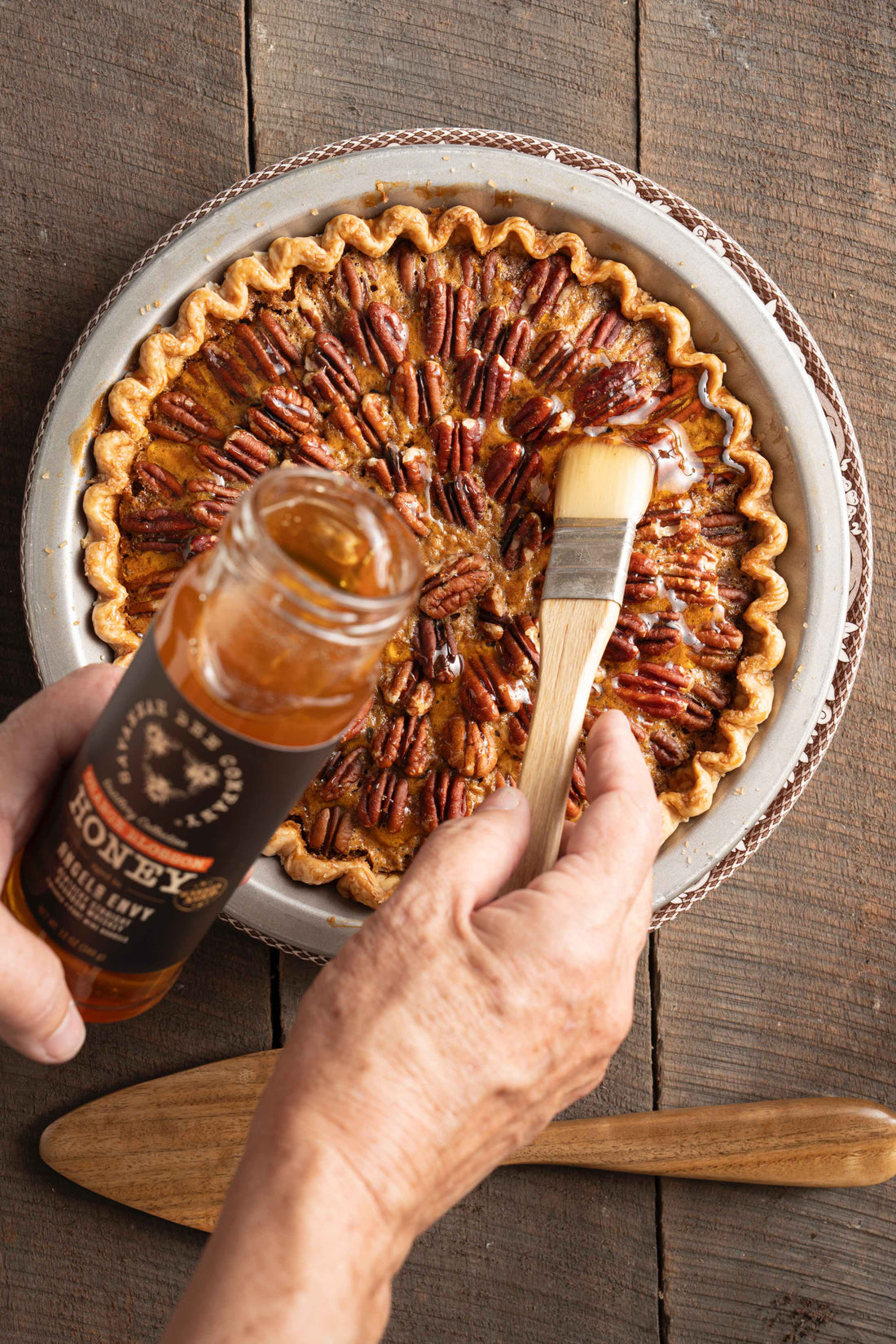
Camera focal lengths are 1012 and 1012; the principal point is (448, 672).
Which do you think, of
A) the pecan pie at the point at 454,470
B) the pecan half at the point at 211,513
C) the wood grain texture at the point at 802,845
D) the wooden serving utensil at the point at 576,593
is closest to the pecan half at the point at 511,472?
the pecan pie at the point at 454,470

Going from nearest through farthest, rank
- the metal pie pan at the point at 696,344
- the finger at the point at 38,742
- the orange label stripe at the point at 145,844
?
the orange label stripe at the point at 145,844 < the finger at the point at 38,742 < the metal pie pan at the point at 696,344

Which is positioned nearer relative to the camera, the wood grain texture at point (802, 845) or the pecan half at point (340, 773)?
the pecan half at point (340, 773)

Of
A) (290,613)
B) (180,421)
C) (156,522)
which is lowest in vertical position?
(156,522)

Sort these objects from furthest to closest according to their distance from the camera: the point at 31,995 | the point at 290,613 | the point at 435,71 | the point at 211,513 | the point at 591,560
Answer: the point at 435,71 → the point at 211,513 → the point at 591,560 → the point at 31,995 → the point at 290,613

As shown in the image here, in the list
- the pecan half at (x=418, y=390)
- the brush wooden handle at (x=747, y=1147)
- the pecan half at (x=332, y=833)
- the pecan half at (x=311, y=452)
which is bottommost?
the brush wooden handle at (x=747, y=1147)

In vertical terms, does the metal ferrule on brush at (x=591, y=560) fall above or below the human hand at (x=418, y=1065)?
above

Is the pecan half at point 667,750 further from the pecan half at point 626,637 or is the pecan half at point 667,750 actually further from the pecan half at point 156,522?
the pecan half at point 156,522

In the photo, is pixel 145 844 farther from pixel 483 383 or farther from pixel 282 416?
pixel 483 383

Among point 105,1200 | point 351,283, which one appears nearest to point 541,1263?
point 105,1200
